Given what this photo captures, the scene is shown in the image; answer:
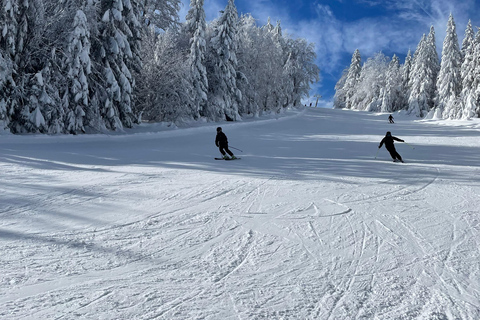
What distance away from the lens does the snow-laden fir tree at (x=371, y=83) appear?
69.8 meters

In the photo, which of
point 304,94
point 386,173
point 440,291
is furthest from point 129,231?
point 304,94

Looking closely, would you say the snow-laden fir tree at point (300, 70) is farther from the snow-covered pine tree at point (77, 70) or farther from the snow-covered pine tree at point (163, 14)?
the snow-covered pine tree at point (77, 70)

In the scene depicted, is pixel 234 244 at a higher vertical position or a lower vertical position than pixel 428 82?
lower

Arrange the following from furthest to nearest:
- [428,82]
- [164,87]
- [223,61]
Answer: [428,82] < [223,61] < [164,87]

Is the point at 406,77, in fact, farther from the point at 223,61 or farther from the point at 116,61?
the point at 116,61

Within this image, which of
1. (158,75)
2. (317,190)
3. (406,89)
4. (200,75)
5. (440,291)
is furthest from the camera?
(406,89)

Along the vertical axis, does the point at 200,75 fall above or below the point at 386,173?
above

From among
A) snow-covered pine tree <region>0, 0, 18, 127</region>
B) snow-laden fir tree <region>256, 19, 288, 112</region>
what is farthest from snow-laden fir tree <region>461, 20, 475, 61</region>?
snow-covered pine tree <region>0, 0, 18, 127</region>

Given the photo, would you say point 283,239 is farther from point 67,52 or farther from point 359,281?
point 67,52

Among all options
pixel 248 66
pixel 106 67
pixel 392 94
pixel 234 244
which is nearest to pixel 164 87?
pixel 106 67

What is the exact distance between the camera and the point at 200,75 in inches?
1079

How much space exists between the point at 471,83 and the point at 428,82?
13935 millimetres

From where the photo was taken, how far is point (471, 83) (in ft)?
121

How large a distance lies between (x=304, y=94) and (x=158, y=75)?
35.9m
